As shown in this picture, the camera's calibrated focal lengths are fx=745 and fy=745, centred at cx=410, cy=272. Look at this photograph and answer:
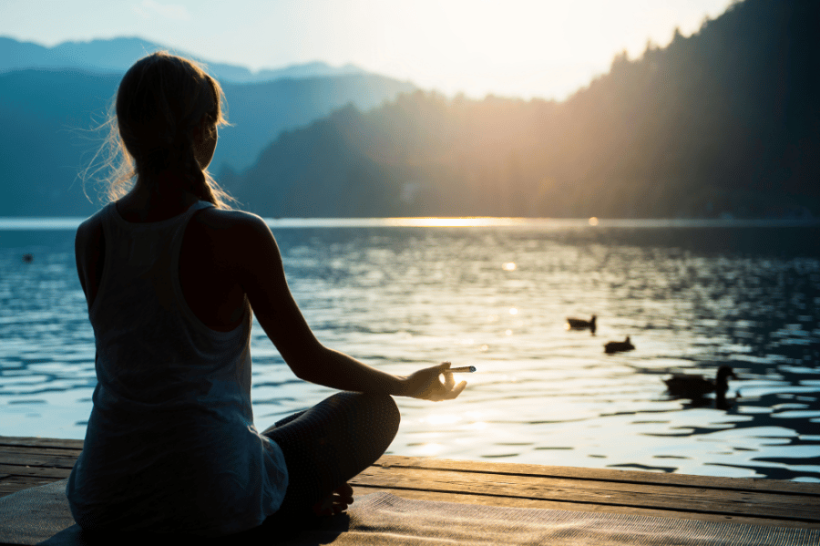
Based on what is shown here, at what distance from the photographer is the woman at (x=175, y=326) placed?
247 cm

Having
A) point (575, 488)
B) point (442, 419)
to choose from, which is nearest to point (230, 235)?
point (575, 488)

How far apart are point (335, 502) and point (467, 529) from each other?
2.12 feet

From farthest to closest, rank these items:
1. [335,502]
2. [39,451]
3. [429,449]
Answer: [429,449], [39,451], [335,502]

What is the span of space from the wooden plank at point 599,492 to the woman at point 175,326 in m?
1.78

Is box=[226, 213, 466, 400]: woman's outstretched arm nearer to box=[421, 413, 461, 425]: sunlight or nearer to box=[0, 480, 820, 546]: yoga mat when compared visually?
box=[0, 480, 820, 546]: yoga mat

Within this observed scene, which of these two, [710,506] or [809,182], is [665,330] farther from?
[809,182]

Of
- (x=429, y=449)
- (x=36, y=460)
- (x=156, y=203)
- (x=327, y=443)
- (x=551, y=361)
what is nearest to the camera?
(x=156, y=203)

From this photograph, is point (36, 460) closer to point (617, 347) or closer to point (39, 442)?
point (39, 442)

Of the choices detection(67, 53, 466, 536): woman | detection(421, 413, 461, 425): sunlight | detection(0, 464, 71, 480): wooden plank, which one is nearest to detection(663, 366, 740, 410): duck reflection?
detection(421, 413, 461, 425): sunlight

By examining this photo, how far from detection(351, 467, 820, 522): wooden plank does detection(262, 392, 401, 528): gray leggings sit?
45.2 inches

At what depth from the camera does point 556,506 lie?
4.02 metres

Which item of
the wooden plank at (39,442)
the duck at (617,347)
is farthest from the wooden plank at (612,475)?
the duck at (617,347)

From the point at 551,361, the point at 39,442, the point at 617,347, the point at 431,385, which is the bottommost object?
the point at 551,361

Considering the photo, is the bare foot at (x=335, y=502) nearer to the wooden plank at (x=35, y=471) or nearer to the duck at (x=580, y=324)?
the wooden plank at (x=35, y=471)
